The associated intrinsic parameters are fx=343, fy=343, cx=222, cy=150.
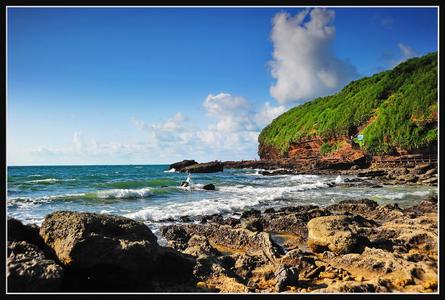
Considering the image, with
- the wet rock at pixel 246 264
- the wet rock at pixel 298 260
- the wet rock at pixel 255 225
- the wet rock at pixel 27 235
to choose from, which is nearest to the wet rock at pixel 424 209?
the wet rock at pixel 255 225

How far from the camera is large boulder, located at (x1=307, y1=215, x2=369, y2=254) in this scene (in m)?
8.17

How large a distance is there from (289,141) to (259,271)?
6404 centimetres

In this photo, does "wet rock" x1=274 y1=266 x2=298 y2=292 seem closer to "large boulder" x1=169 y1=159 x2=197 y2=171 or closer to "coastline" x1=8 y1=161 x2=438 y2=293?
"coastline" x1=8 y1=161 x2=438 y2=293

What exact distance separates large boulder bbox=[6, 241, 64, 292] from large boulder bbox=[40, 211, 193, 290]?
547mm

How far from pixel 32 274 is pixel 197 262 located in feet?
9.80

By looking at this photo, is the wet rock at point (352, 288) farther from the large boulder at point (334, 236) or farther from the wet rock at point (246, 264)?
the large boulder at point (334, 236)

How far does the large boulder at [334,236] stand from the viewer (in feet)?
26.8

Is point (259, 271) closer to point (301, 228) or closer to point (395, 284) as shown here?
point (395, 284)

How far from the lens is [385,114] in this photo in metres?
48.9

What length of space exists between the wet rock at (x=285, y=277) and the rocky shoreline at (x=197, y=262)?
0.7 inches

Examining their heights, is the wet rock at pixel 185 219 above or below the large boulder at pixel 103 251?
below

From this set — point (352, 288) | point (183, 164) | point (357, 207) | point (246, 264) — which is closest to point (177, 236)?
point (246, 264)

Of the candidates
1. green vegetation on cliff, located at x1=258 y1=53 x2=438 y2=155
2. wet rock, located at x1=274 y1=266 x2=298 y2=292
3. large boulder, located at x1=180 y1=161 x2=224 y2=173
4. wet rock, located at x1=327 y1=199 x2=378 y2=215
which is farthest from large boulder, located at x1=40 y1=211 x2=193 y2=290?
large boulder, located at x1=180 y1=161 x2=224 y2=173
